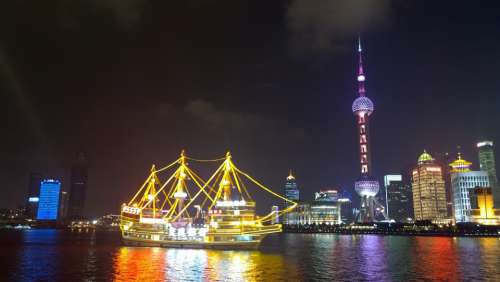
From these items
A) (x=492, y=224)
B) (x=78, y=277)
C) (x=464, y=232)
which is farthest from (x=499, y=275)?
(x=492, y=224)

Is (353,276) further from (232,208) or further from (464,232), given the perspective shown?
(464,232)

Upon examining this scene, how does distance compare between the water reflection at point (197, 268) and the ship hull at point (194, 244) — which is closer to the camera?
the water reflection at point (197, 268)

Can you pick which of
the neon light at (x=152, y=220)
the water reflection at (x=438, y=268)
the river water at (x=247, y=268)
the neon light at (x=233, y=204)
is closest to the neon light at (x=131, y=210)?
the neon light at (x=152, y=220)

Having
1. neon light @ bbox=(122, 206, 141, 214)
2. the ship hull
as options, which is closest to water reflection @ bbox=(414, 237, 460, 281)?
the ship hull

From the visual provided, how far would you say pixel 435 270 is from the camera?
6228cm

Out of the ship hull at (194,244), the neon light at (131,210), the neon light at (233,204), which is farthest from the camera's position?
the neon light at (131,210)

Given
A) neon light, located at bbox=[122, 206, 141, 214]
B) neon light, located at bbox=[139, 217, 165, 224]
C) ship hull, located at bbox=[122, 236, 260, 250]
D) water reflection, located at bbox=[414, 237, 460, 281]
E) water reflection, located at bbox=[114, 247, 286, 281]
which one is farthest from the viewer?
neon light, located at bbox=[122, 206, 141, 214]

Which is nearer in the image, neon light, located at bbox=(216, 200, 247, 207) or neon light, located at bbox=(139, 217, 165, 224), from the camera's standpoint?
neon light, located at bbox=(216, 200, 247, 207)

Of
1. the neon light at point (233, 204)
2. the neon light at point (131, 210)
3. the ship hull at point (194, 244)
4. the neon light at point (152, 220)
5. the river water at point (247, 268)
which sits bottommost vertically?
the river water at point (247, 268)

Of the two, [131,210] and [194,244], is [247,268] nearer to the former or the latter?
[194,244]

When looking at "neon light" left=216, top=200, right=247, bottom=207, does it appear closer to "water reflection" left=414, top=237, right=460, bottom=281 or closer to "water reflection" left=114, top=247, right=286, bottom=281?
"water reflection" left=114, top=247, right=286, bottom=281

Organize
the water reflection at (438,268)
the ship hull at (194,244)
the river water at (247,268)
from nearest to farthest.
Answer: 1. the river water at (247,268)
2. the water reflection at (438,268)
3. the ship hull at (194,244)

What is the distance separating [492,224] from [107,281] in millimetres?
201405

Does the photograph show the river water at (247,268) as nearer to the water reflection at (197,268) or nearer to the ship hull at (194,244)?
the water reflection at (197,268)
